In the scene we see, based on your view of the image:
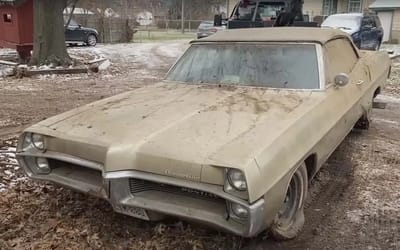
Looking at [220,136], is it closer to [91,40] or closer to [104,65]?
[104,65]

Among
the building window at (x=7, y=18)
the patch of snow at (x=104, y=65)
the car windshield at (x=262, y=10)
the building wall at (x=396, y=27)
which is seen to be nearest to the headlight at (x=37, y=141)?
the patch of snow at (x=104, y=65)

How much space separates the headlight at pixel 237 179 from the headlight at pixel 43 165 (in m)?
1.66

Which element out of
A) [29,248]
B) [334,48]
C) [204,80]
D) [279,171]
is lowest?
A: [29,248]

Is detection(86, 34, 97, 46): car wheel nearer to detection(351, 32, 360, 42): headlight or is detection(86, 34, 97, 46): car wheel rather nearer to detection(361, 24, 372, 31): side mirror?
detection(351, 32, 360, 42): headlight

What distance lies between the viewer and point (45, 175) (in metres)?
3.46

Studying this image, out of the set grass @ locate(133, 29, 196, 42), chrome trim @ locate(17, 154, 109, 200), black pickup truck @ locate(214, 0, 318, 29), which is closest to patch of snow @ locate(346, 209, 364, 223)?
chrome trim @ locate(17, 154, 109, 200)

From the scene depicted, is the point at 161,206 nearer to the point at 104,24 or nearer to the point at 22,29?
the point at 22,29

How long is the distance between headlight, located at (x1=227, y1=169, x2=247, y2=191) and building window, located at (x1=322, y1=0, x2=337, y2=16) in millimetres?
29865

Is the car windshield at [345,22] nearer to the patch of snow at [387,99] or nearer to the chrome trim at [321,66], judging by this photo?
the patch of snow at [387,99]

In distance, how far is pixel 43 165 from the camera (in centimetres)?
349

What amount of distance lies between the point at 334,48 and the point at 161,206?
3.02 meters

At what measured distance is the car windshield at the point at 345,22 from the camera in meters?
16.5

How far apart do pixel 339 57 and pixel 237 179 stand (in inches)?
113

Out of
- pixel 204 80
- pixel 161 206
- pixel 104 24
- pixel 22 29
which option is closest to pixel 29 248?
pixel 161 206
